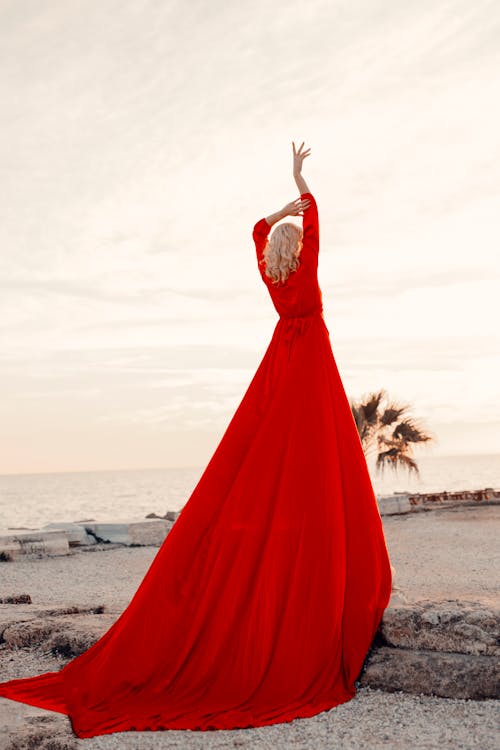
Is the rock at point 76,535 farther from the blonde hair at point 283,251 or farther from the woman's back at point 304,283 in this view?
the blonde hair at point 283,251

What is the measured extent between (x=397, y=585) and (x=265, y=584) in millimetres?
3998

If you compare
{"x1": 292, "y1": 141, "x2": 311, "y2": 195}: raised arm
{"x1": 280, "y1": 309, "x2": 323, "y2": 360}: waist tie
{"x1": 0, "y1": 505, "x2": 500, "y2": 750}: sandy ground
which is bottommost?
{"x1": 0, "y1": 505, "x2": 500, "y2": 750}: sandy ground

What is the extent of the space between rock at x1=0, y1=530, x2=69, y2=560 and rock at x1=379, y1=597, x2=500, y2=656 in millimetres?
7383

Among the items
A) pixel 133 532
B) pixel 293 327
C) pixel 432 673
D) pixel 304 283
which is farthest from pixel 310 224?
pixel 133 532

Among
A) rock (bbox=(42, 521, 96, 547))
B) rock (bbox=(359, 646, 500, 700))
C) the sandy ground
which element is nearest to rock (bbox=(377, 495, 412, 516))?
the sandy ground

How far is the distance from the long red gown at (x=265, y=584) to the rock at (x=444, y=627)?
0.11 m

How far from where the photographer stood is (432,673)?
11.4 feet

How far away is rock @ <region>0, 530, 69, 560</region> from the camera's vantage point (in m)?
9.98

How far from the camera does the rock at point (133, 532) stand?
11.0 meters

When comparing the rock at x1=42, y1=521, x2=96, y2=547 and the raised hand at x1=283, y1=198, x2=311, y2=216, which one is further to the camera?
the rock at x1=42, y1=521, x2=96, y2=547

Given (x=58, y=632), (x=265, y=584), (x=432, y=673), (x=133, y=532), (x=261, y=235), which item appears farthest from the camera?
(x=133, y=532)

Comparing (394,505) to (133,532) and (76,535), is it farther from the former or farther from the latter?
(76,535)

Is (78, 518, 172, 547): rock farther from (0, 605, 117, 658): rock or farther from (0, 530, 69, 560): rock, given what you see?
(0, 605, 117, 658): rock

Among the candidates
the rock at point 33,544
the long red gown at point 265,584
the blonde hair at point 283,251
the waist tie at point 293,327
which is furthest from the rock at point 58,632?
the rock at point 33,544
